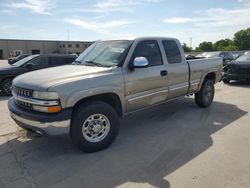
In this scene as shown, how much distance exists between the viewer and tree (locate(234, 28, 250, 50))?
282ft

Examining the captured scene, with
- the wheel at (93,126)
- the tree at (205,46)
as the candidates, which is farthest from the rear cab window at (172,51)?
the tree at (205,46)

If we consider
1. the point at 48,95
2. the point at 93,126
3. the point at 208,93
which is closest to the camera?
the point at 48,95

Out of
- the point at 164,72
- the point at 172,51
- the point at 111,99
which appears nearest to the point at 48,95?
the point at 111,99

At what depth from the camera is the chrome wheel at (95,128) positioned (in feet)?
14.0

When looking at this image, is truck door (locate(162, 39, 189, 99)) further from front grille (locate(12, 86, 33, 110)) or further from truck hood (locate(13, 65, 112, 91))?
front grille (locate(12, 86, 33, 110))

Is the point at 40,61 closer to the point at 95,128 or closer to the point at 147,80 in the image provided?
the point at 147,80

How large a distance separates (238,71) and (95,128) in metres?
9.40

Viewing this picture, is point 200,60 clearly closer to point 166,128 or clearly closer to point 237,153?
point 166,128

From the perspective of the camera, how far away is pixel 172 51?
593 cm

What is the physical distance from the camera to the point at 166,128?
5.56 metres

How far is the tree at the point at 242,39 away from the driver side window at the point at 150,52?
289ft

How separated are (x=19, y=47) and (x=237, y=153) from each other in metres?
70.6

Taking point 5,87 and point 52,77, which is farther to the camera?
point 5,87

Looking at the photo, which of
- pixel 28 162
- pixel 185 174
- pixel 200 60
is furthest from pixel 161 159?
pixel 200 60
